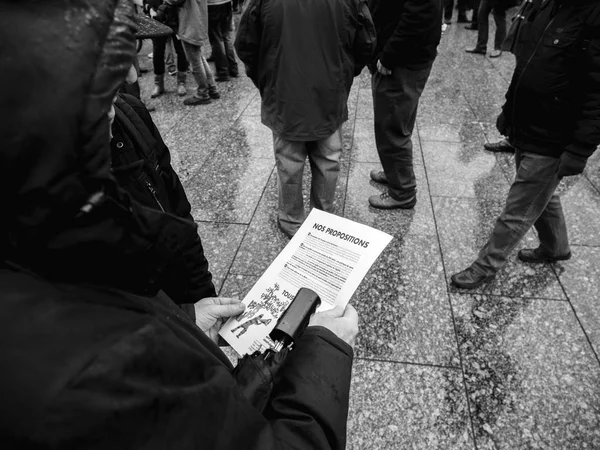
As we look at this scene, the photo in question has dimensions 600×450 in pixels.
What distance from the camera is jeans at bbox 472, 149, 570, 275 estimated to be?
2.27 m

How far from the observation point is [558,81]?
6.62 ft

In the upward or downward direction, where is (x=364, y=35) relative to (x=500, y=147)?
upward

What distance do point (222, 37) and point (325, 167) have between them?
441 centimetres

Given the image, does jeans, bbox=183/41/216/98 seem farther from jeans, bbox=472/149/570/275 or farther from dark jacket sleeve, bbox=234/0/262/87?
jeans, bbox=472/149/570/275

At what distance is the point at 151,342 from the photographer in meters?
0.62

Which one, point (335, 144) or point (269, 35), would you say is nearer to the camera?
point (269, 35)

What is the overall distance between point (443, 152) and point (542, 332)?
2.40m

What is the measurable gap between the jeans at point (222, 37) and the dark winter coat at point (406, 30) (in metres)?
3.77

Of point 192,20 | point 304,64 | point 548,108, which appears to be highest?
point 304,64

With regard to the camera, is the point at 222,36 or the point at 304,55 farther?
the point at 222,36

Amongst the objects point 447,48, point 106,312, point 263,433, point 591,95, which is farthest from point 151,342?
point 447,48

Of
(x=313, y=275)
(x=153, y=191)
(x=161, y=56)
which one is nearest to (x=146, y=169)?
(x=153, y=191)

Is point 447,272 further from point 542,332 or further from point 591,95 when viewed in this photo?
point 591,95

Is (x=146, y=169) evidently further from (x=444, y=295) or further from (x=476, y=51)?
(x=476, y=51)
